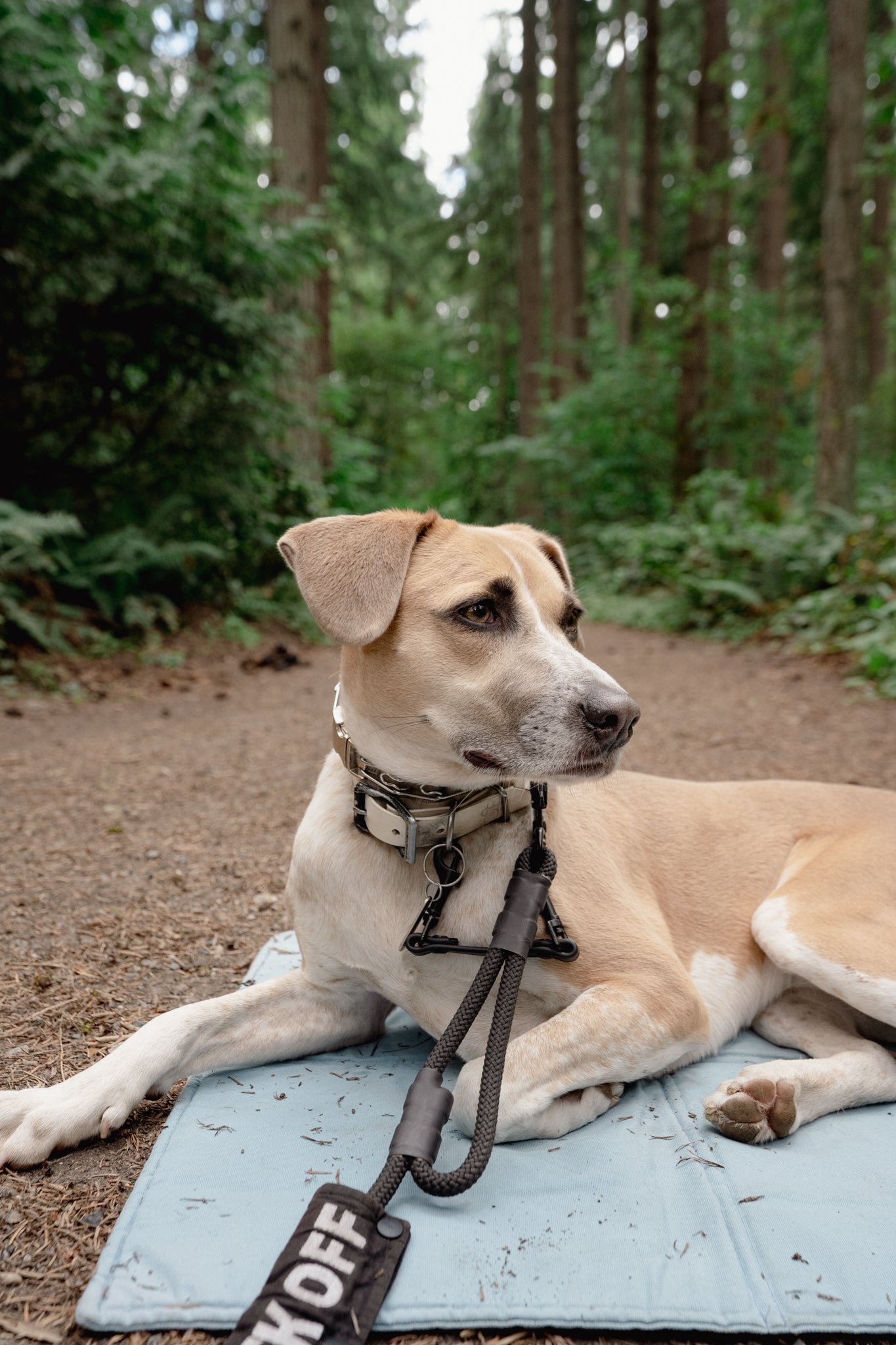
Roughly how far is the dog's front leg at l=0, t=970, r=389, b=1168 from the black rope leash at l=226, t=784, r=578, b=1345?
0.60 m

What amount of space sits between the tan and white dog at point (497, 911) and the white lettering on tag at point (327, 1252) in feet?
1.79

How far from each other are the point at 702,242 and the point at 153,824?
16.8m

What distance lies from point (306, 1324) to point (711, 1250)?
0.87 m

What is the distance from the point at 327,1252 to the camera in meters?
1.78

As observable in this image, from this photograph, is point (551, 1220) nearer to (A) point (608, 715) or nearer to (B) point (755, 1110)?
(B) point (755, 1110)

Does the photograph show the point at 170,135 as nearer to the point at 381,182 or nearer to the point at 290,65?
the point at 290,65

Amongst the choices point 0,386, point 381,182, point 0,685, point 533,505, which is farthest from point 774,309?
point 0,685

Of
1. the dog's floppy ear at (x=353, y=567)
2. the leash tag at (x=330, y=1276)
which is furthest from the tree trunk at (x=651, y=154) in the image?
the leash tag at (x=330, y=1276)

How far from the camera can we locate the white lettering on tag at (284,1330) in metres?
1.62

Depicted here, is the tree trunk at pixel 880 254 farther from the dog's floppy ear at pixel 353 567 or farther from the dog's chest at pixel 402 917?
the dog's chest at pixel 402 917

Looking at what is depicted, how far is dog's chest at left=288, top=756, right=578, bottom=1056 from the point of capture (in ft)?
8.05

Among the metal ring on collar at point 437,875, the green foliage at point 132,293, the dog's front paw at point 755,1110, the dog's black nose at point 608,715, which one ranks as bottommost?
the dog's front paw at point 755,1110

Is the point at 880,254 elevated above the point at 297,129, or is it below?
below

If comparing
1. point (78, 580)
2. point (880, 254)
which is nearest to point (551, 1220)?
point (78, 580)
